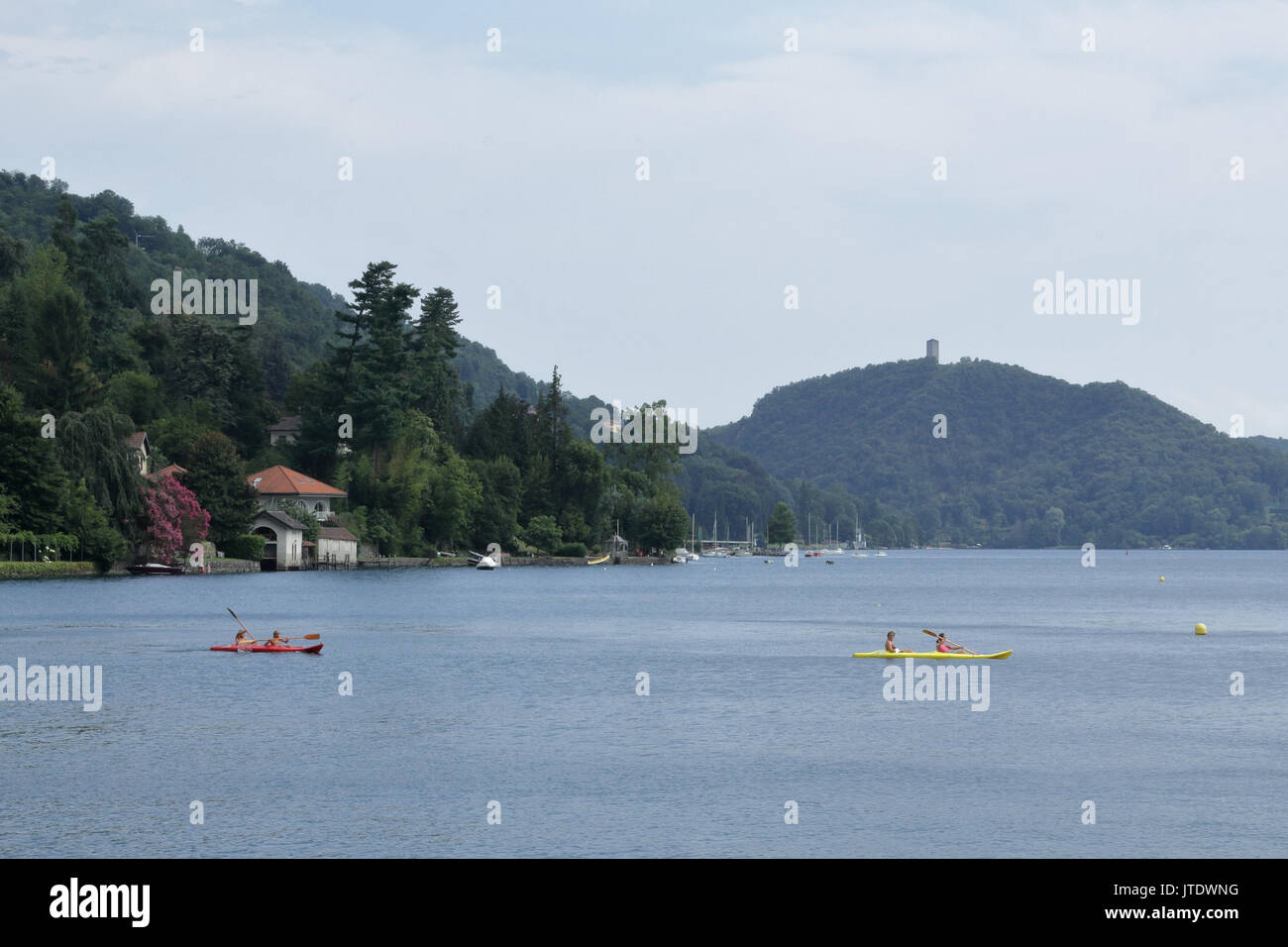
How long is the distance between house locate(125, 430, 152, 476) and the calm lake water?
4515 centimetres

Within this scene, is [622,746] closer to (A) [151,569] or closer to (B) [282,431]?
(A) [151,569]

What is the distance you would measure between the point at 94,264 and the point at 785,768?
14781 centimetres

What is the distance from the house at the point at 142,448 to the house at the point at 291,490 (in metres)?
11.3

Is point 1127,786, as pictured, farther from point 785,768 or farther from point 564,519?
point 564,519

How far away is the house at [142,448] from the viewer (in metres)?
116

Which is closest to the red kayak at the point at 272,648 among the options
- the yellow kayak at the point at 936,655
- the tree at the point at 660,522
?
the yellow kayak at the point at 936,655

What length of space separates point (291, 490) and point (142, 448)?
57.9 feet

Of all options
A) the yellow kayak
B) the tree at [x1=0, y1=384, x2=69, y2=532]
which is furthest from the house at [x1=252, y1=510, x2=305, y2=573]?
the yellow kayak

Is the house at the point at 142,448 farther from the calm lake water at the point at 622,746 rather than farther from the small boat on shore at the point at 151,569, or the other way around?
the calm lake water at the point at 622,746

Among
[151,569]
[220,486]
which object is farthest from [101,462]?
[220,486]

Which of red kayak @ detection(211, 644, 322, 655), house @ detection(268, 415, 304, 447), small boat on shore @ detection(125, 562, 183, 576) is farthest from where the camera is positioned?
house @ detection(268, 415, 304, 447)

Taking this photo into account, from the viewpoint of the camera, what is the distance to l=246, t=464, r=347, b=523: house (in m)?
137

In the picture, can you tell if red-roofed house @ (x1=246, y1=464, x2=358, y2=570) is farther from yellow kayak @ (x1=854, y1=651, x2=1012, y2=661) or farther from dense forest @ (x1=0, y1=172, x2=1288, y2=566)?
yellow kayak @ (x1=854, y1=651, x2=1012, y2=661)

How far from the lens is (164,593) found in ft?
300
